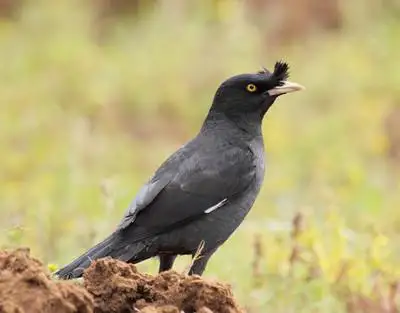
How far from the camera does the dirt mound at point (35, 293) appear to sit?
12.9ft

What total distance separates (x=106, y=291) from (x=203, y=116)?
864 cm

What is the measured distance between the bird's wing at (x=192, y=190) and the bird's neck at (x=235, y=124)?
223 millimetres

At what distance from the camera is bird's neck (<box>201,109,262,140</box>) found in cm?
692

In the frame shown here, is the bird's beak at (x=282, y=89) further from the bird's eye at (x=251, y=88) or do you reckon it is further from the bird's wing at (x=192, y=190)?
the bird's wing at (x=192, y=190)

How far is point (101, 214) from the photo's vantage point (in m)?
9.27

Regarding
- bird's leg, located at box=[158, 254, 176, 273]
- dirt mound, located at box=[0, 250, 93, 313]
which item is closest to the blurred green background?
bird's leg, located at box=[158, 254, 176, 273]

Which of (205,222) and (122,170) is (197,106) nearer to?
(122,170)

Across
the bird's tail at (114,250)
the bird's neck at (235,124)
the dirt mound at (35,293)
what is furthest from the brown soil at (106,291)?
the bird's neck at (235,124)

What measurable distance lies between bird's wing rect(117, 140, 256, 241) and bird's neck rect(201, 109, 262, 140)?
0.73 ft

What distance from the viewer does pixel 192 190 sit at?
6.46 m

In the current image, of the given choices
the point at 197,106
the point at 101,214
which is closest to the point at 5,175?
the point at 101,214

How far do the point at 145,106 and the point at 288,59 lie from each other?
2.33 metres

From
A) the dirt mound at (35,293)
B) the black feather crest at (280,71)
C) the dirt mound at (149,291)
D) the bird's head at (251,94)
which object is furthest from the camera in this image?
the bird's head at (251,94)

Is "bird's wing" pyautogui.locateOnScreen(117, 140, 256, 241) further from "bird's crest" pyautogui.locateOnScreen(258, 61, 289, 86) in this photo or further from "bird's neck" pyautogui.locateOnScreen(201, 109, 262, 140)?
"bird's crest" pyautogui.locateOnScreen(258, 61, 289, 86)
